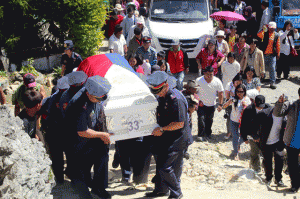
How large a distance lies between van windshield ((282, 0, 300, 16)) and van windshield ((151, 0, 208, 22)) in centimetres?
270

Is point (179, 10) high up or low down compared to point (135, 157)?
up

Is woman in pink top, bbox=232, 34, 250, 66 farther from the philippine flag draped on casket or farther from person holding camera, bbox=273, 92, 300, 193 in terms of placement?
the philippine flag draped on casket

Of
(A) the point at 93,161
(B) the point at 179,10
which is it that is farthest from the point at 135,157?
(B) the point at 179,10

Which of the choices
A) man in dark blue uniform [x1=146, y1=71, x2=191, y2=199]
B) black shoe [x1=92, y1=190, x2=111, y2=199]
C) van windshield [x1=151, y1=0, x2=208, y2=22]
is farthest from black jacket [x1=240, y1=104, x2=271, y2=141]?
van windshield [x1=151, y1=0, x2=208, y2=22]

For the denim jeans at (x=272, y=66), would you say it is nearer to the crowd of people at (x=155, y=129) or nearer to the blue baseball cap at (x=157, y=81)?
the crowd of people at (x=155, y=129)

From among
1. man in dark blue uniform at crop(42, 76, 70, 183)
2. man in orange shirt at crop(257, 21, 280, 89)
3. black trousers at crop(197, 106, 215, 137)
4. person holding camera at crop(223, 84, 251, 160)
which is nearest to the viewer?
man in dark blue uniform at crop(42, 76, 70, 183)

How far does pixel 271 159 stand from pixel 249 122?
2.26 feet

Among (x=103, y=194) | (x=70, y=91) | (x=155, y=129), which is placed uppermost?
(x=70, y=91)

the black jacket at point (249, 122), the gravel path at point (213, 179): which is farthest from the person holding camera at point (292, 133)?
the black jacket at point (249, 122)

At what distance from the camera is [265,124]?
21.6 feet

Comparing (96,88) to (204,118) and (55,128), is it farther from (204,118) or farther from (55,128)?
(204,118)

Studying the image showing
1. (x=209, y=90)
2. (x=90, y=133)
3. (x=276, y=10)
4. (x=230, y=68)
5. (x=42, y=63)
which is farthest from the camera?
(x=276, y=10)

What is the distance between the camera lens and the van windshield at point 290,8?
13.3 metres

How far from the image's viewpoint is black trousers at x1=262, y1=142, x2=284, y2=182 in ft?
21.8
